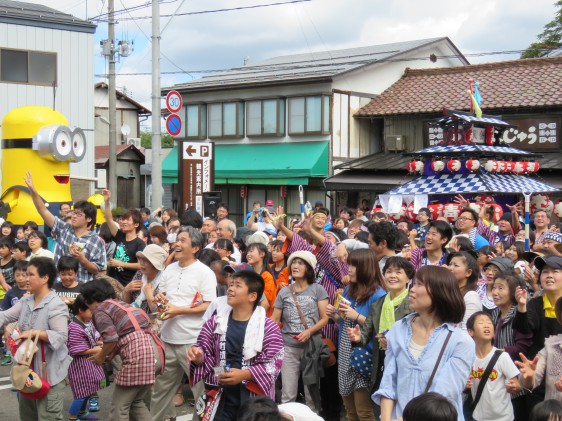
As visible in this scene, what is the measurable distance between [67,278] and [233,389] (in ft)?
10.0

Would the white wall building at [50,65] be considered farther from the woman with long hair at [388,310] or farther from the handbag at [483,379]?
the handbag at [483,379]

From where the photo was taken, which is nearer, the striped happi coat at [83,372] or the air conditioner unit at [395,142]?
the striped happi coat at [83,372]

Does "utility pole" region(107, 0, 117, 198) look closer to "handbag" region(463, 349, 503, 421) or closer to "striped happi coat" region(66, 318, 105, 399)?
"striped happi coat" region(66, 318, 105, 399)

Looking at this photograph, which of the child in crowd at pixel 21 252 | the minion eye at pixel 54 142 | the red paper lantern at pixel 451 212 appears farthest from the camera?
the minion eye at pixel 54 142

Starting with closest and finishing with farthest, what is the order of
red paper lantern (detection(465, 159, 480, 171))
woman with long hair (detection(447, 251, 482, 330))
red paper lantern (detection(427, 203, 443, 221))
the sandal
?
1. woman with long hair (detection(447, 251, 482, 330))
2. the sandal
3. red paper lantern (detection(427, 203, 443, 221))
4. red paper lantern (detection(465, 159, 480, 171))

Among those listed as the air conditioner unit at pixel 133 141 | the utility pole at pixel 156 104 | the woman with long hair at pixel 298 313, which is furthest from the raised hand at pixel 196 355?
the air conditioner unit at pixel 133 141

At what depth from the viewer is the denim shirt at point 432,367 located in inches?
145

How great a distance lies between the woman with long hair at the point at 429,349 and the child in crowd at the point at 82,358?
3.22m

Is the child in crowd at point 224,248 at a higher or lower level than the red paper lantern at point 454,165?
lower

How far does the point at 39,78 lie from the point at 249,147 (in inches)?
322

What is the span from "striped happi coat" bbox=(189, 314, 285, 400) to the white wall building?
1890cm

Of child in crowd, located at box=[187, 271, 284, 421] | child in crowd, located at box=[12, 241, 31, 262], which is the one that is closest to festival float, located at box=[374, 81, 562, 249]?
child in crowd, located at box=[12, 241, 31, 262]

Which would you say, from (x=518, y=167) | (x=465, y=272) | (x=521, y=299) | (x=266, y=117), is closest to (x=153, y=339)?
(x=465, y=272)

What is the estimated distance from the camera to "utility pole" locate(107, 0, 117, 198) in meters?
25.1
